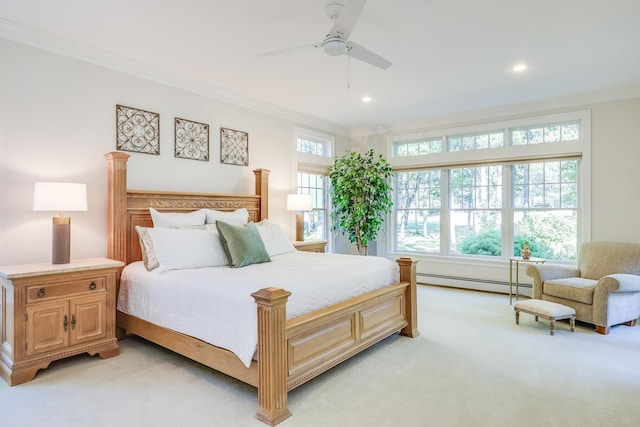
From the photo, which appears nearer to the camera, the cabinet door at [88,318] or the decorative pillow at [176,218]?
the cabinet door at [88,318]

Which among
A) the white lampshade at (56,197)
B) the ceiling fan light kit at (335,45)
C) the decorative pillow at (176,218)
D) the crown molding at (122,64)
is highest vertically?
the crown molding at (122,64)

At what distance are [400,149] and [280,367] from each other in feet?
16.8

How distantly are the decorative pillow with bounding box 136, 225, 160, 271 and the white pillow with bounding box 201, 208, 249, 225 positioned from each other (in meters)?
0.79

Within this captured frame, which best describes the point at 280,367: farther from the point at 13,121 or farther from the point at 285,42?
the point at 13,121

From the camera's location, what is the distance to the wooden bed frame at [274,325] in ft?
7.02

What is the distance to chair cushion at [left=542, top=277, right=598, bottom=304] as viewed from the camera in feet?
12.5

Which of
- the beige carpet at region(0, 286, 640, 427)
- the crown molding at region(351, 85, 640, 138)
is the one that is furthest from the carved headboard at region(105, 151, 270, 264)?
the crown molding at region(351, 85, 640, 138)

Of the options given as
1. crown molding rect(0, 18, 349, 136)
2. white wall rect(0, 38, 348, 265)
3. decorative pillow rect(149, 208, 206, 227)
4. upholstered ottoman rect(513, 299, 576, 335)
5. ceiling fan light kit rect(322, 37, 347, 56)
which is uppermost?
crown molding rect(0, 18, 349, 136)

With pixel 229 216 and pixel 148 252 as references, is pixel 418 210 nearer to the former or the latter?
pixel 229 216

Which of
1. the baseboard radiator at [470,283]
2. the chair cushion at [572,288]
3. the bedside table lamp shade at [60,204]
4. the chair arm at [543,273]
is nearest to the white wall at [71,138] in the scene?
the bedside table lamp shade at [60,204]

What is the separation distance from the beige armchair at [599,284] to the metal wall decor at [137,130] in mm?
4592

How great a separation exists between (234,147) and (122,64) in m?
1.57

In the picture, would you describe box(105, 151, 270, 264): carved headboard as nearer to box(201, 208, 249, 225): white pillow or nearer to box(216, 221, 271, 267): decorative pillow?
box(201, 208, 249, 225): white pillow

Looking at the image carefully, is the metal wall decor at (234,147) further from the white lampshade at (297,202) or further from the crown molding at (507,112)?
the crown molding at (507,112)
